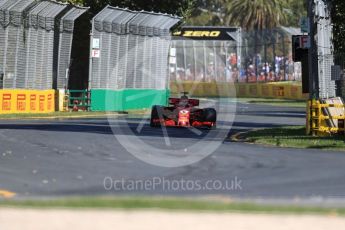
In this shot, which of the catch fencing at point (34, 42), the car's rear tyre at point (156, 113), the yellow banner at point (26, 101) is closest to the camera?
the car's rear tyre at point (156, 113)

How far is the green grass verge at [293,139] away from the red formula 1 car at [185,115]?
2265 millimetres

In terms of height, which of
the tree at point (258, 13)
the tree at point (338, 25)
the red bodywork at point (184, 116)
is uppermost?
the tree at point (258, 13)

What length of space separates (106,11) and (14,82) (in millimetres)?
6876

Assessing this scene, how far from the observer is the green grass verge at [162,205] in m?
9.71

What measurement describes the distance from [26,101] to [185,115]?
1087cm

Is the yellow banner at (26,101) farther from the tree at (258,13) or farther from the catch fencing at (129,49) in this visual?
the tree at (258,13)

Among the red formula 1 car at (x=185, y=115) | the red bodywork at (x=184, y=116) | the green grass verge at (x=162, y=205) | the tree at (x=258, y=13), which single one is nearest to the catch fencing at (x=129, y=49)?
the red formula 1 car at (x=185, y=115)

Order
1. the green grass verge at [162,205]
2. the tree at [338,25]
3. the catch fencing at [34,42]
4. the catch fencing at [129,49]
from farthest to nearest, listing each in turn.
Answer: the catch fencing at [129,49] < the catch fencing at [34,42] < the tree at [338,25] < the green grass verge at [162,205]

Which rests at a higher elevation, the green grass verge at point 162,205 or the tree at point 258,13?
the tree at point 258,13

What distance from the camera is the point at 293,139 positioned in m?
21.9

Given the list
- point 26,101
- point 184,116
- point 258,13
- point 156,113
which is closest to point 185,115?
point 184,116

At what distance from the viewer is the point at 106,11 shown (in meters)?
39.1

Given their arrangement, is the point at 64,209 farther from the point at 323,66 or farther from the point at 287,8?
the point at 287,8

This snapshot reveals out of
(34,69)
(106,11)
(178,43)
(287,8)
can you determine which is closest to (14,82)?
(34,69)
